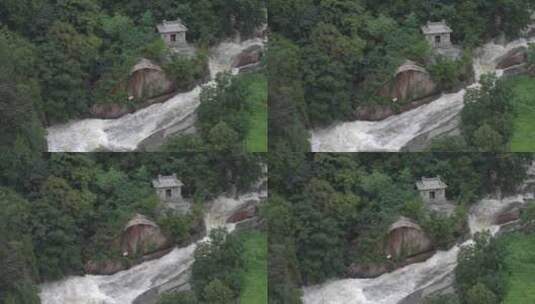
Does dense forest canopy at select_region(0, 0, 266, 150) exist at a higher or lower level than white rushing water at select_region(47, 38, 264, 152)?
higher

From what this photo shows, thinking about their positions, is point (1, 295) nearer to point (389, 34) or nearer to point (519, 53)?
point (389, 34)

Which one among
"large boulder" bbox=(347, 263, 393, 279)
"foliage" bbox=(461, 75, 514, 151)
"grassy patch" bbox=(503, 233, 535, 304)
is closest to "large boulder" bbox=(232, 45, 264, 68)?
"foliage" bbox=(461, 75, 514, 151)

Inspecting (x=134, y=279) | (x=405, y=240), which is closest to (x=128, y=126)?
(x=134, y=279)

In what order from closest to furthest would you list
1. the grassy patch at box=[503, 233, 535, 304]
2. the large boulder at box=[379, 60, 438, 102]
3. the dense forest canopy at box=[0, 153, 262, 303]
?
the dense forest canopy at box=[0, 153, 262, 303] < the grassy patch at box=[503, 233, 535, 304] < the large boulder at box=[379, 60, 438, 102]

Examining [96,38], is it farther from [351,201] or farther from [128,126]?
[351,201]

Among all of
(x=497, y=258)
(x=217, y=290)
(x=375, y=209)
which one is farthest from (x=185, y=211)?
(x=497, y=258)

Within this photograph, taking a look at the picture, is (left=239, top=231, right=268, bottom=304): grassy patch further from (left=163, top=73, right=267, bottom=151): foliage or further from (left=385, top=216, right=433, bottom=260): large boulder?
(left=385, top=216, right=433, bottom=260): large boulder
